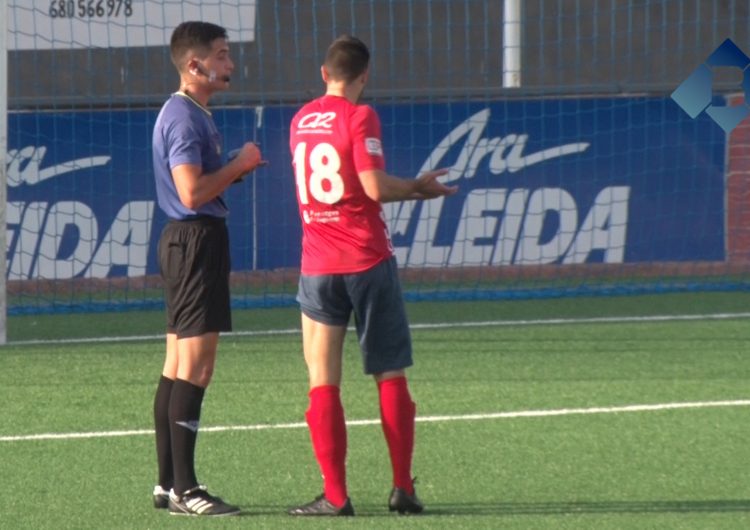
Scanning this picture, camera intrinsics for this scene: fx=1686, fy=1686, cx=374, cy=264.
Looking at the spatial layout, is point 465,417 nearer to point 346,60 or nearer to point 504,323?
point 346,60

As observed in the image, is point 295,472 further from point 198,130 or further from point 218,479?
point 198,130

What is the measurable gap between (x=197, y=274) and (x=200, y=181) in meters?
0.37

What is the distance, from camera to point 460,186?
1319cm

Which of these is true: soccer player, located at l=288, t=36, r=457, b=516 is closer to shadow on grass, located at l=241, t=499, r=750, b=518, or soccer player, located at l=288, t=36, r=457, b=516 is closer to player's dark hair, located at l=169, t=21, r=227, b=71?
shadow on grass, located at l=241, t=499, r=750, b=518

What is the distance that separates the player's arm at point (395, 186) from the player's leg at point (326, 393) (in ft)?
1.39

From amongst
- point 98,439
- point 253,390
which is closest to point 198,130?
point 98,439

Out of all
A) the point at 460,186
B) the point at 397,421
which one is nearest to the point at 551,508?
the point at 397,421

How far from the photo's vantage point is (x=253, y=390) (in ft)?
29.2

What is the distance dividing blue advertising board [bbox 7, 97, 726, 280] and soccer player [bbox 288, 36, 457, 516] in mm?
6740

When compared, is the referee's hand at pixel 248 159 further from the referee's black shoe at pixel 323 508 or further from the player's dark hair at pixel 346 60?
the referee's black shoe at pixel 323 508

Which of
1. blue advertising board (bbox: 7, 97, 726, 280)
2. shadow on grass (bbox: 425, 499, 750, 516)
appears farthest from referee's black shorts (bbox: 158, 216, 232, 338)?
blue advertising board (bbox: 7, 97, 726, 280)

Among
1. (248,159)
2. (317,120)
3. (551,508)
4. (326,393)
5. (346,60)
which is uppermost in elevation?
(346,60)

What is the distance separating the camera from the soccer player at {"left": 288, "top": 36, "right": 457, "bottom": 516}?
596cm

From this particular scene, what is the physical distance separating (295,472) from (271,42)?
13649 mm
